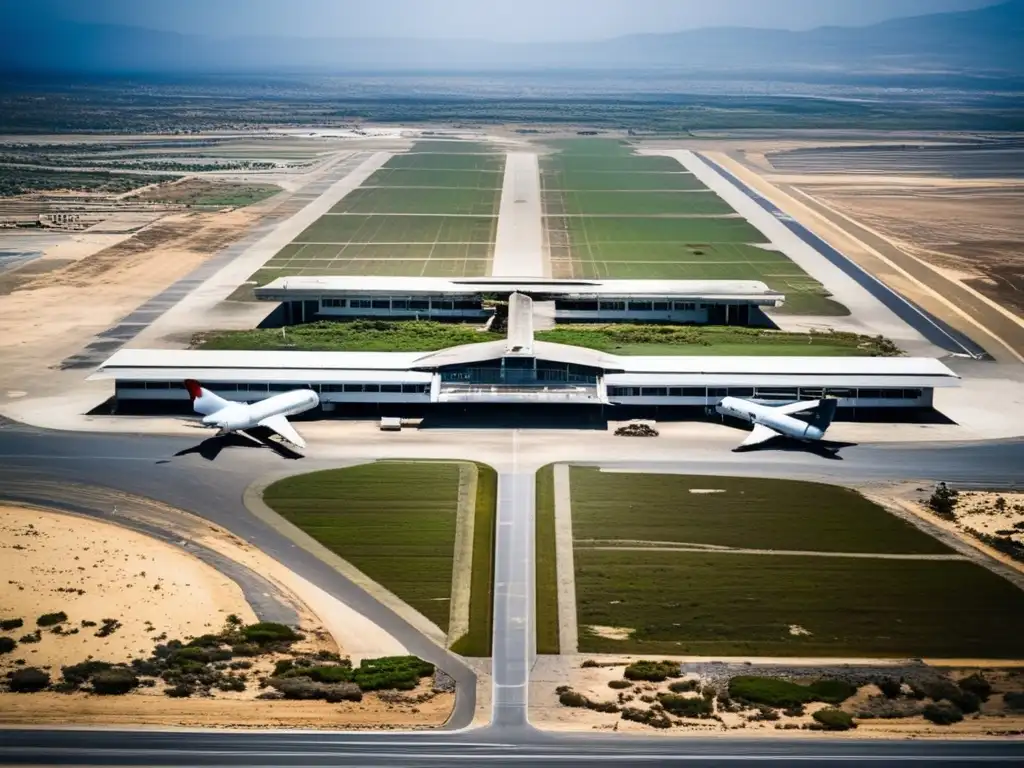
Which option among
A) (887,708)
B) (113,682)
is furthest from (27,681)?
(887,708)

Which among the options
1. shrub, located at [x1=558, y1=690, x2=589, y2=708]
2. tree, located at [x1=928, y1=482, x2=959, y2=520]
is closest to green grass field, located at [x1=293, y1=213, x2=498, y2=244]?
tree, located at [x1=928, y1=482, x2=959, y2=520]

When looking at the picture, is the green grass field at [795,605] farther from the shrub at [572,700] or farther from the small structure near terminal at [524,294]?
the small structure near terminal at [524,294]

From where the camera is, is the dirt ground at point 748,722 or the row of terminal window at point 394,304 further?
the row of terminal window at point 394,304

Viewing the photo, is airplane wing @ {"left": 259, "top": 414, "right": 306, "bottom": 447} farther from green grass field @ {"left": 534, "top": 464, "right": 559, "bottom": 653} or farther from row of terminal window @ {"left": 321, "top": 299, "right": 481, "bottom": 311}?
row of terminal window @ {"left": 321, "top": 299, "right": 481, "bottom": 311}

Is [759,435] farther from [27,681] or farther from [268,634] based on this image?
[27,681]

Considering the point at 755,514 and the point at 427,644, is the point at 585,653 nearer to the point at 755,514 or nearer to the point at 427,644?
the point at 427,644

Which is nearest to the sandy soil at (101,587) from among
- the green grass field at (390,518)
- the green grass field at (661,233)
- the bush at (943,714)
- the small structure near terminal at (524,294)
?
the green grass field at (390,518)

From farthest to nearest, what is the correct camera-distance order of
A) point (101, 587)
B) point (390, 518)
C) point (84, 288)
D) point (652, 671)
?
point (84, 288) < point (390, 518) < point (101, 587) < point (652, 671)
